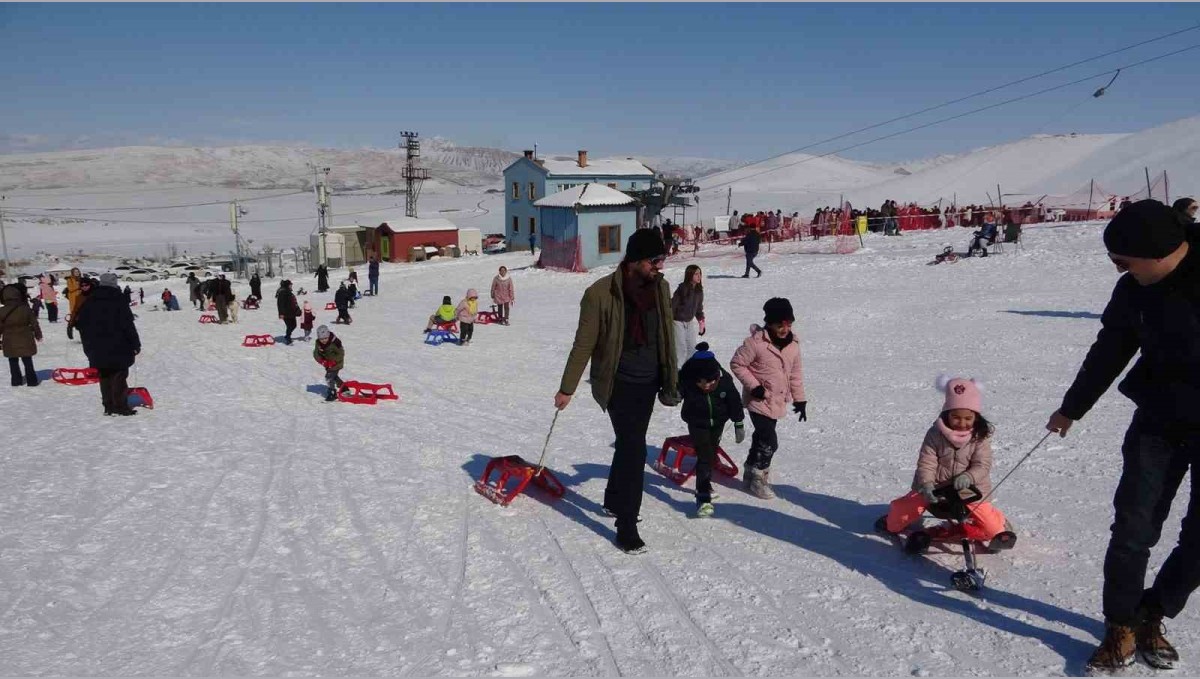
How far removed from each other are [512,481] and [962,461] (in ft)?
11.8

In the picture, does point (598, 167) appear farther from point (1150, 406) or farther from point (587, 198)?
point (1150, 406)

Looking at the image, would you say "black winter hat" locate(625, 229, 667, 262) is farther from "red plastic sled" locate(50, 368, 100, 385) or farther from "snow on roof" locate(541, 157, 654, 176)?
"snow on roof" locate(541, 157, 654, 176)

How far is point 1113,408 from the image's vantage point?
27.6 feet

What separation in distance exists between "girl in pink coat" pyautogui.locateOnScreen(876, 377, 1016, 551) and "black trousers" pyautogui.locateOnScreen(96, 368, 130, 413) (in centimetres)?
944

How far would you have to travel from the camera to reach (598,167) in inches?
2156

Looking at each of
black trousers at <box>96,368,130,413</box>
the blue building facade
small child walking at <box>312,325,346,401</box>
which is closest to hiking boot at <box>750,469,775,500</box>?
small child walking at <box>312,325,346,401</box>

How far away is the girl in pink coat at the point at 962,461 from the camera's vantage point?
4.72 meters

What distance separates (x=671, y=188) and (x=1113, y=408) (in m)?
33.1

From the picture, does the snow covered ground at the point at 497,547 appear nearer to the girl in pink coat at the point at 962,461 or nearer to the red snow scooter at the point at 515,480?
the red snow scooter at the point at 515,480

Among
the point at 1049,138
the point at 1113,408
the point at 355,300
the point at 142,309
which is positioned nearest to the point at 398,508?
the point at 1113,408

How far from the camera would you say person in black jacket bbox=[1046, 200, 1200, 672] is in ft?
10.5

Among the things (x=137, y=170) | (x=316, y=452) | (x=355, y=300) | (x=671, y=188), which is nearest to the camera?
(x=316, y=452)

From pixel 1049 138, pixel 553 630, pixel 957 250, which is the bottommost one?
pixel 553 630

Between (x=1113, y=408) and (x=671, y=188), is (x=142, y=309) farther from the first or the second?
(x=1113, y=408)
